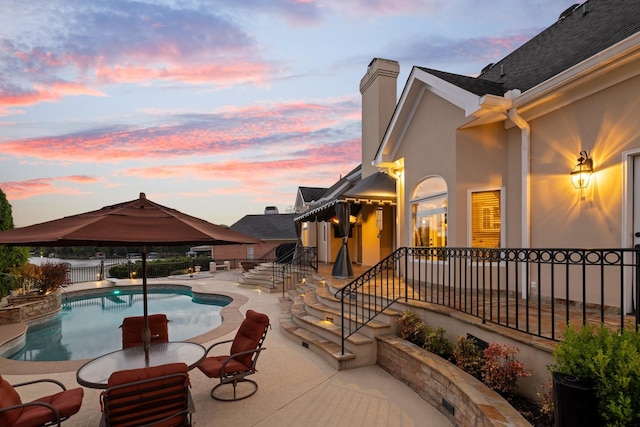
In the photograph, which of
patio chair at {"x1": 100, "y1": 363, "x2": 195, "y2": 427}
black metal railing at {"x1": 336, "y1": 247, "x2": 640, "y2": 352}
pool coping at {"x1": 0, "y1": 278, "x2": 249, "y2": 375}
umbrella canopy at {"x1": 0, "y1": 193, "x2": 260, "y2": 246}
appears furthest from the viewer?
pool coping at {"x1": 0, "y1": 278, "x2": 249, "y2": 375}

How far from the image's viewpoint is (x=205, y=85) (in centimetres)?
1369

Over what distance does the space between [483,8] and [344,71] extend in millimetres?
6726

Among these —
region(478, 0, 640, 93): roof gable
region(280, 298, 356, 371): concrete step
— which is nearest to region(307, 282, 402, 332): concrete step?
region(280, 298, 356, 371): concrete step

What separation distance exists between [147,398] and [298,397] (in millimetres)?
2480

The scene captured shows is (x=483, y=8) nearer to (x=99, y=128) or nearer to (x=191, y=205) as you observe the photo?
(x=99, y=128)

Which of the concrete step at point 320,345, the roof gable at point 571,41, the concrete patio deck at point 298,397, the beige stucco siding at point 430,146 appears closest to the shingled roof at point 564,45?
the roof gable at point 571,41

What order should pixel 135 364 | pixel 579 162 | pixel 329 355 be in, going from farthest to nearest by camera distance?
pixel 329 355
pixel 579 162
pixel 135 364

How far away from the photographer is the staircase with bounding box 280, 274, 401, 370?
20.3ft

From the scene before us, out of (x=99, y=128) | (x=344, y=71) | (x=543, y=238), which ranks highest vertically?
(x=344, y=71)

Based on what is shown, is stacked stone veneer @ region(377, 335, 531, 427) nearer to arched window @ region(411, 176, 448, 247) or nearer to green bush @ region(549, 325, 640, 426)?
green bush @ region(549, 325, 640, 426)

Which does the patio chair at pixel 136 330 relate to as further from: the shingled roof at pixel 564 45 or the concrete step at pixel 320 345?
the shingled roof at pixel 564 45

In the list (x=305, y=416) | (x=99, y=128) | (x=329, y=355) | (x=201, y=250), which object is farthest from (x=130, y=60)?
(x=201, y=250)

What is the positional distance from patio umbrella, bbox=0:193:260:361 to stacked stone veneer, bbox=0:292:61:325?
9.50 meters

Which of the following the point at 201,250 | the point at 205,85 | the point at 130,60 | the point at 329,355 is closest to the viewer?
the point at 329,355
